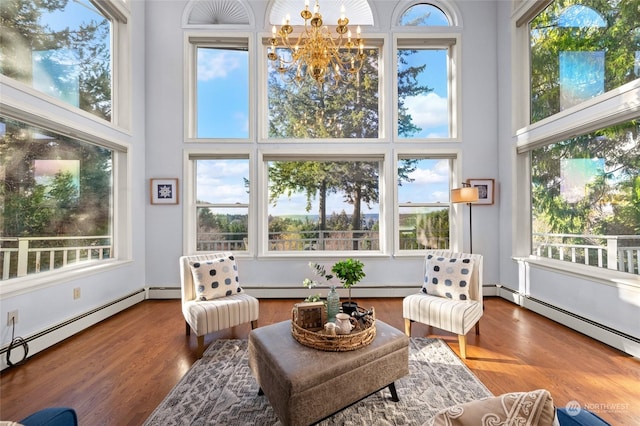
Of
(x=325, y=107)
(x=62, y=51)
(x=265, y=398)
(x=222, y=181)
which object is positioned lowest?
(x=265, y=398)

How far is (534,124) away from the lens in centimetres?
358

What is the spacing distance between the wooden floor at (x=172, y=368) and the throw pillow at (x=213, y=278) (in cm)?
46

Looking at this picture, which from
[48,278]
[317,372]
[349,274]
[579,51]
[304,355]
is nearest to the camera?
[317,372]

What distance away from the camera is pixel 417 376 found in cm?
219

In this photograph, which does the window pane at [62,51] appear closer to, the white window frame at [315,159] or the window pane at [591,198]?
the white window frame at [315,159]

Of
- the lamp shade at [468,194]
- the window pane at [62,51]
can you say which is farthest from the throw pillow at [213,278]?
the lamp shade at [468,194]

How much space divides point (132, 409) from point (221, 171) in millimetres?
3123

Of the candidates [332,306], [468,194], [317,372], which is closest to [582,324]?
[468,194]

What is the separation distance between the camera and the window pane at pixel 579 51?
8.89 feet

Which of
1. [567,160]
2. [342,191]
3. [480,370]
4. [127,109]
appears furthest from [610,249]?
[127,109]

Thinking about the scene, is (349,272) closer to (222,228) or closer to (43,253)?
(222,228)

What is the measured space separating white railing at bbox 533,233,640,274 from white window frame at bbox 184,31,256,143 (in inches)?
168

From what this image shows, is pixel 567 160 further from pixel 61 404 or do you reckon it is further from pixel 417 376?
pixel 61 404

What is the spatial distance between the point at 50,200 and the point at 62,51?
1618 mm
